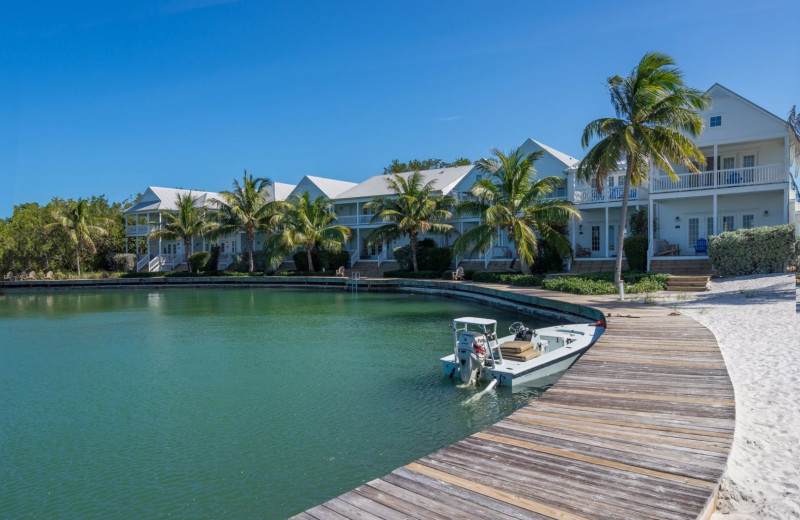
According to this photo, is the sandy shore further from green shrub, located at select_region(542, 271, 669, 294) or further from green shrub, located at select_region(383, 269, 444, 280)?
green shrub, located at select_region(383, 269, 444, 280)

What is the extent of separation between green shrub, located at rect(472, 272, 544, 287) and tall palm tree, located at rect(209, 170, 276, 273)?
55.1 ft

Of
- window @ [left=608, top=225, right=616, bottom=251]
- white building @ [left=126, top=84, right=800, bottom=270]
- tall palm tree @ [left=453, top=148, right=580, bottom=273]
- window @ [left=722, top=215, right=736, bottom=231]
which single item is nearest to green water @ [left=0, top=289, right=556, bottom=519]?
tall palm tree @ [left=453, top=148, right=580, bottom=273]

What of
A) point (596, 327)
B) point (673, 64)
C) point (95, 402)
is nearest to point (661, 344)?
point (596, 327)

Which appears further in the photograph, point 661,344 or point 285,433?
point 661,344

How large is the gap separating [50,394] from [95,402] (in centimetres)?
136

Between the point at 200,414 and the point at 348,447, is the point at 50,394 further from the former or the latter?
the point at 348,447

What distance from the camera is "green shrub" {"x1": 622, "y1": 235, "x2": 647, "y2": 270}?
24422mm

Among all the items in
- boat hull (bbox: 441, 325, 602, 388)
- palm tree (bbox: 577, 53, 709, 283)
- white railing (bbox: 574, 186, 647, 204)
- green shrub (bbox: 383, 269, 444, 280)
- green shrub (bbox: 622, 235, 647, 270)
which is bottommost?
boat hull (bbox: 441, 325, 602, 388)

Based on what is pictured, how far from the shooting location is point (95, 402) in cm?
970

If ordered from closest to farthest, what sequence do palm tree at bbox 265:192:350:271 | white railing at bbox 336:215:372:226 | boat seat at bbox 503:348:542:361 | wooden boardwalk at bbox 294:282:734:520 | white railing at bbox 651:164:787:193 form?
wooden boardwalk at bbox 294:282:734:520 → boat seat at bbox 503:348:542:361 → white railing at bbox 651:164:787:193 → palm tree at bbox 265:192:350:271 → white railing at bbox 336:215:372:226

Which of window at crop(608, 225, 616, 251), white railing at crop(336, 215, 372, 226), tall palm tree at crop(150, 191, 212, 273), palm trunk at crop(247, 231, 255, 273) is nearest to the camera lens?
window at crop(608, 225, 616, 251)

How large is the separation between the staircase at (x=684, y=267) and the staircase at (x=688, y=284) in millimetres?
3206

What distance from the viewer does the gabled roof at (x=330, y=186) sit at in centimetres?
4289

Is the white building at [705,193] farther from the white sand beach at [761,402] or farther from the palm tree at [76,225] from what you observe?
the palm tree at [76,225]
